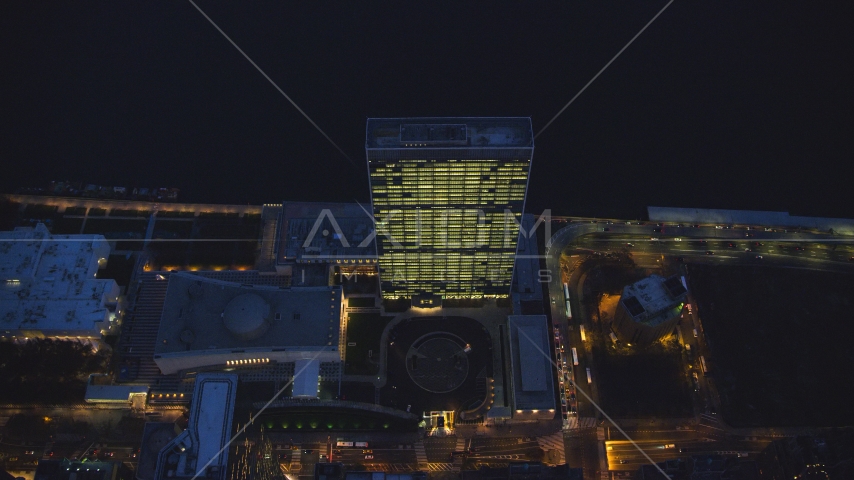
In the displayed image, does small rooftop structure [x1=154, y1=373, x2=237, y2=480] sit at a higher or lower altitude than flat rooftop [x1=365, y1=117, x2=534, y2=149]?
lower

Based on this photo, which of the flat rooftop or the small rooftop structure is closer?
the small rooftop structure

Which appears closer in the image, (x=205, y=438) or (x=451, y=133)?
(x=205, y=438)

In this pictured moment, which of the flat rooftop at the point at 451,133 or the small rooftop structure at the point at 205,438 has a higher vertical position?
the flat rooftop at the point at 451,133

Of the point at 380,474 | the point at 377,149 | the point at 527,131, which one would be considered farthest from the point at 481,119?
the point at 380,474

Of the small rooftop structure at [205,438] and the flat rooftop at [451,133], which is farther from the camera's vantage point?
the flat rooftop at [451,133]

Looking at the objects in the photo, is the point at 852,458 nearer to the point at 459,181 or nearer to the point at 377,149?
the point at 459,181
